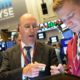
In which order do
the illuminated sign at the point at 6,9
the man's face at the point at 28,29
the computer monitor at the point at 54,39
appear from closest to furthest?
the man's face at the point at 28,29 → the computer monitor at the point at 54,39 → the illuminated sign at the point at 6,9

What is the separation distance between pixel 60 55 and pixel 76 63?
3353 mm

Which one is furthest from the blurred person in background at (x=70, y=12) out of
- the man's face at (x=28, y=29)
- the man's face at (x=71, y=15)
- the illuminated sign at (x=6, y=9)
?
the illuminated sign at (x=6, y=9)

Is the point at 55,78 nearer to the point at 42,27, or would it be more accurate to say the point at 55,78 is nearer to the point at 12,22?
the point at 42,27

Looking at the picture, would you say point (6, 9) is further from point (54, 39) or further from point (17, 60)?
point (17, 60)

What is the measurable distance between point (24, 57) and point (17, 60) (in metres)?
0.11

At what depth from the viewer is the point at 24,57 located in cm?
282

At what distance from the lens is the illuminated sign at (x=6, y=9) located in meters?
9.39

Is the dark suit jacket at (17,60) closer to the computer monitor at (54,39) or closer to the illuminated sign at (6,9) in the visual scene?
the computer monitor at (54,39)

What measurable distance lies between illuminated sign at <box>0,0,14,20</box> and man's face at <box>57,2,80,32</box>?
7714mm

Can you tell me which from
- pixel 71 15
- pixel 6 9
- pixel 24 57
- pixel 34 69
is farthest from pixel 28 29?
Result: pixel 6 9

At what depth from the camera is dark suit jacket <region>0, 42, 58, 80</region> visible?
9.12 ft

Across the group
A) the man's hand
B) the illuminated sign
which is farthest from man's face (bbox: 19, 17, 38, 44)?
the illuminated sign

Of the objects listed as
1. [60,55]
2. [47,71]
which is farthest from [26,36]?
[60,55]

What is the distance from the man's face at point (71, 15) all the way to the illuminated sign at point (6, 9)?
304 inches
